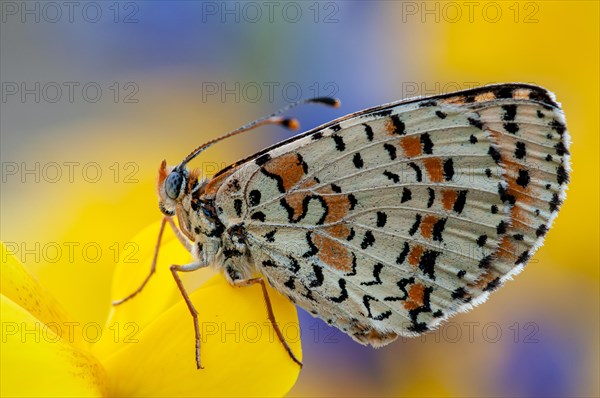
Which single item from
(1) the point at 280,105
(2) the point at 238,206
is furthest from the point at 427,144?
(1) the point at 280,105

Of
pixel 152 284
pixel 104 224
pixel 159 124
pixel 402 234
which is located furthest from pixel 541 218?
pixel 159 124

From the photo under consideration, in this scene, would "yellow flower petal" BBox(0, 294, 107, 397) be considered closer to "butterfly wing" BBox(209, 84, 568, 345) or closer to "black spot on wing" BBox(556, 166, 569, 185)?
"butterfly wing" BBox(209, 84, 568, 345)

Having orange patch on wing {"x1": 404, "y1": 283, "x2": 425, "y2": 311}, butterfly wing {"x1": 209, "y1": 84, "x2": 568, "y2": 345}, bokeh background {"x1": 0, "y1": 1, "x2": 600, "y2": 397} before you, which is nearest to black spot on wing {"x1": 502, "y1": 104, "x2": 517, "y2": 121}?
→ butterfly wing {"x1": 209, "y1": 84, "x2": 568, "y2": 345}

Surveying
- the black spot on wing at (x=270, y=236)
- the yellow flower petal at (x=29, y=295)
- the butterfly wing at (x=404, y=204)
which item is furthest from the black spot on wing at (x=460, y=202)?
the yellow flower petal at (x=29, y=295)

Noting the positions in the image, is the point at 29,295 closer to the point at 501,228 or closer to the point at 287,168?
the point at 287,168

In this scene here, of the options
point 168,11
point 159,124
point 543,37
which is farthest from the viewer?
point 168,11

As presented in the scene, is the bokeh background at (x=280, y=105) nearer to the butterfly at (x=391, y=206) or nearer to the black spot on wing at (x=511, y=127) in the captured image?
the butterfly at (x=391, y=206)

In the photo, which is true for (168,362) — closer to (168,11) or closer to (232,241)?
(232,241)
